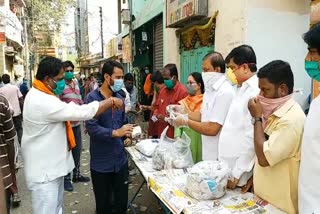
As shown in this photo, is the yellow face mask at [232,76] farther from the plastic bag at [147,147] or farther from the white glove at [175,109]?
the plastic bag at [147,147]

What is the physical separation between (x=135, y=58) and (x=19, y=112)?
23.0 ft

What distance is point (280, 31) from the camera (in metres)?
5.10

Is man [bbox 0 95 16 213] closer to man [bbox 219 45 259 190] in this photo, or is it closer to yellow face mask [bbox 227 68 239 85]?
man [bbox 219 45 259 190]

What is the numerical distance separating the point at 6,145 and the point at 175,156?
1502 millimetres

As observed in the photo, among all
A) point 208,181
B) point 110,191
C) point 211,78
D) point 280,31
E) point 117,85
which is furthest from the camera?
point 280,31

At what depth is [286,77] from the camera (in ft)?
7.00

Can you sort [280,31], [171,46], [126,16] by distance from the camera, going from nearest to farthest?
[280,31], [171,46], [126,16]

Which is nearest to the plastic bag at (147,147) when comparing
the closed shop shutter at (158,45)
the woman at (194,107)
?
the woman at (194,107)

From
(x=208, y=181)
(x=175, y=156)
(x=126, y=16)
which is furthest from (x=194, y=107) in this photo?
(x=126, y=16)

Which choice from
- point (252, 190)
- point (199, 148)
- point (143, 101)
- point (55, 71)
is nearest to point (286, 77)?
point (252, 190)

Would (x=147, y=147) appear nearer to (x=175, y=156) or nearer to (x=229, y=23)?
(x=175, y=156)

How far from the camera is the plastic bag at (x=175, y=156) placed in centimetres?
312

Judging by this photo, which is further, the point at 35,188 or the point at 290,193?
the point at 35,188

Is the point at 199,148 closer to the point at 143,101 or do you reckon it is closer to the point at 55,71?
the point at 55,71
